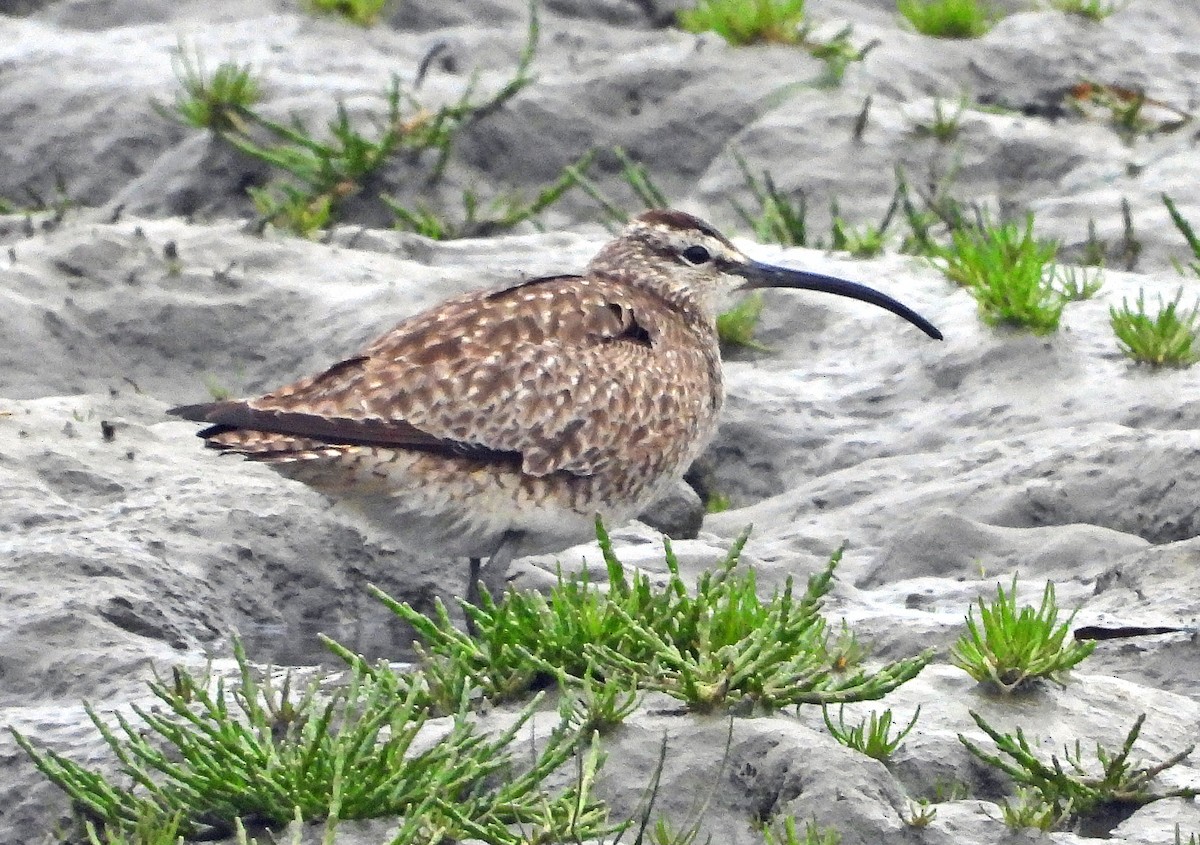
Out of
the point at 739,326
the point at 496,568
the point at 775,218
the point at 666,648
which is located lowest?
the point at 496,568

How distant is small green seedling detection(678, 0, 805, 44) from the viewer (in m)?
11.4

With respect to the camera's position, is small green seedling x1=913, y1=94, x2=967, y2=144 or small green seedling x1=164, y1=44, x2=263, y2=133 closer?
small green seedling x1=164, y1=44, x2=263, y2=133

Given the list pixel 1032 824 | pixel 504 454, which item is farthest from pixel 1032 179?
pixel 1032 824

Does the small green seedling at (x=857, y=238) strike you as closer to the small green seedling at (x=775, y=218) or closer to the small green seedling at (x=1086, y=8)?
the small green seedling at (x=775, y=218)

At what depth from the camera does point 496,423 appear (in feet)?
21.5

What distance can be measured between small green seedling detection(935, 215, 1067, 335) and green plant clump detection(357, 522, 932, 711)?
121 inches

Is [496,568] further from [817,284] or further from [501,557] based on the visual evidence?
[817,284]

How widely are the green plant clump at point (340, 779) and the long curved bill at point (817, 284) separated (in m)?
3.41

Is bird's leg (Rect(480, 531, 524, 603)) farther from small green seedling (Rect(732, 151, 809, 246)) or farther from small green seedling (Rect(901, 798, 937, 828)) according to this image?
small green seedling (Rect(732, 151, 809, 246))

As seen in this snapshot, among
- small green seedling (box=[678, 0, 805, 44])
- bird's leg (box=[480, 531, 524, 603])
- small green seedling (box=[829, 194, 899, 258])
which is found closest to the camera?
bird's leg (box=[480, 531, 524, 603])

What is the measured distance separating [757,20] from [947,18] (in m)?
1.40

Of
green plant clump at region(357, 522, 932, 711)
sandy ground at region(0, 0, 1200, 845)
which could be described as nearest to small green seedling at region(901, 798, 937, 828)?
sandy ground at region(0, 0, 1200, 845)

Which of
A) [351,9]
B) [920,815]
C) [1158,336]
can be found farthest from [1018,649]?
[351,9]

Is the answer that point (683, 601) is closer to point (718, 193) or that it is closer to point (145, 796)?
point (145, 796)
